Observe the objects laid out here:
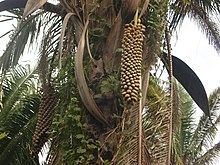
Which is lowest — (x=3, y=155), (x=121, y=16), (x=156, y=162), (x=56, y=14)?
(x=156, y=162)

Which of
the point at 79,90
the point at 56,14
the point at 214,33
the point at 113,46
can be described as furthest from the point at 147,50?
the point at 214,33

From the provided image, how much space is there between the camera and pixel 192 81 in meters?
5.92

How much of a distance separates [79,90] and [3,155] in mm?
4577

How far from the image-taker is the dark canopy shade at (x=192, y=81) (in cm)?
588

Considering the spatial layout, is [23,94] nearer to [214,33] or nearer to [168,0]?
[214,33]

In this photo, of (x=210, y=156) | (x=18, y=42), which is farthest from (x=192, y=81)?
(x=210, y=156)

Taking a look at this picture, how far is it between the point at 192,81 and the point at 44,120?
1775mm

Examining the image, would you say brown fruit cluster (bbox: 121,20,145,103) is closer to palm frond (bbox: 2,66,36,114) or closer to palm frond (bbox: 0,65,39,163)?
palm frond (bbox: 0,65,39,163)

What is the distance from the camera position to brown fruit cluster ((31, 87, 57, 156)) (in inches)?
221

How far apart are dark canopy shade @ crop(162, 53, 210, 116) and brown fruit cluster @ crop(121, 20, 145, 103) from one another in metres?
1.50

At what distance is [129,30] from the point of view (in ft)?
14.7

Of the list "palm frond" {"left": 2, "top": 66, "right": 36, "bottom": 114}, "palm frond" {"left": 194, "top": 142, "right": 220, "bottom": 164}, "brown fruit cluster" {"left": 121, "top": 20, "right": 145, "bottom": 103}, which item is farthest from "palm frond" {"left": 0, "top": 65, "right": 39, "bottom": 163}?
"palm frond" {"left": 194, "top": 142, "right": 220, "bottom": 164}

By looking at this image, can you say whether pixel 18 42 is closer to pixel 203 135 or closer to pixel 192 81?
pixel 192 81

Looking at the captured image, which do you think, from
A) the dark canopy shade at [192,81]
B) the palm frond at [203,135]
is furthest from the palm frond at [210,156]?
the dark canopy shade at [192,81]
